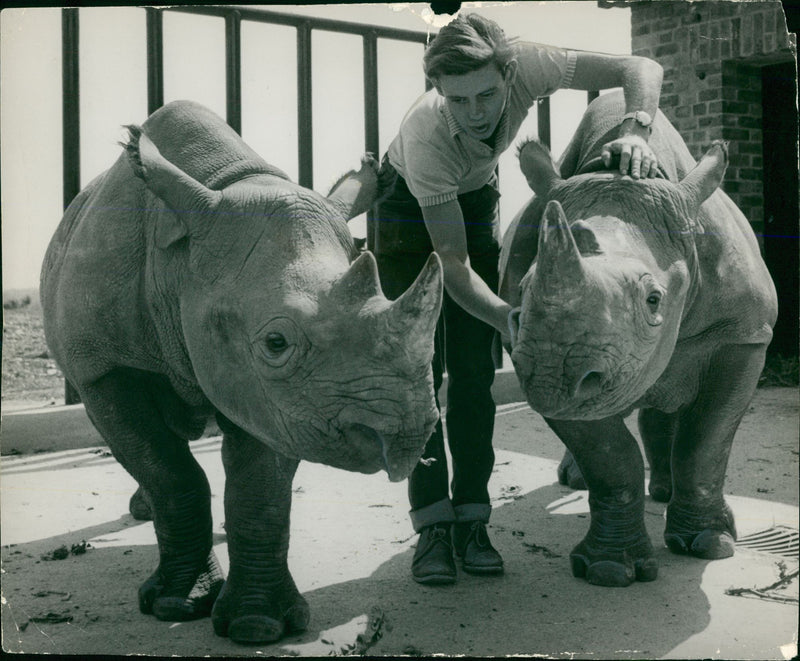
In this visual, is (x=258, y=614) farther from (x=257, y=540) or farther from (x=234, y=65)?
(x=234, y=65)

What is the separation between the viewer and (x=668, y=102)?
6562 millimetres

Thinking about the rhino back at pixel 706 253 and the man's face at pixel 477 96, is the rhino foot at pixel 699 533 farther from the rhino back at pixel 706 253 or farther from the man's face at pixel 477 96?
the man's face at pixel 477 96

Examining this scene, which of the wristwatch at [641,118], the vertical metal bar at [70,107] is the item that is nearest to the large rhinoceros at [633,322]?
the wristwatch at [641,118]

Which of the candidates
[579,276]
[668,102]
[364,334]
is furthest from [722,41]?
[364,334]

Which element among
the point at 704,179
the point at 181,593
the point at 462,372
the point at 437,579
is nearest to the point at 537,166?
the point at 704,179

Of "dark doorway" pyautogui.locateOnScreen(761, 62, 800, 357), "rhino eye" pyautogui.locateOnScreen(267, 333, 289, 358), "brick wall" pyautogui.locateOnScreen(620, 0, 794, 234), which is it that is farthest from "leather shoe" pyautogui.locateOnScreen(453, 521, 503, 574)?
"brick wall" pyautogui.locateOnScreen(620, 0, 794, 234)

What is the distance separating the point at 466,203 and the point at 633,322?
4.14 feet

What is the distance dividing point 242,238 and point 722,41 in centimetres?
386

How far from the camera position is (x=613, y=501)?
3.76 m

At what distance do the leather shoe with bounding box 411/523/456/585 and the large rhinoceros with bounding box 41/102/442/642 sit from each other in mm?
664

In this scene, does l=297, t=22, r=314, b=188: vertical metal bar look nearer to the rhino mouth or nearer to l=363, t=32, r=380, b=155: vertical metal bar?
l=363, t=32, r=380, b=155: vertical metal bar

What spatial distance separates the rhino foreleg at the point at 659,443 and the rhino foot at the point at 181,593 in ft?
7.58

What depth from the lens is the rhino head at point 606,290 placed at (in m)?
2.96

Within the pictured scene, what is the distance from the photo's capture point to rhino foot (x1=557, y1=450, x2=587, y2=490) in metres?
5.23
